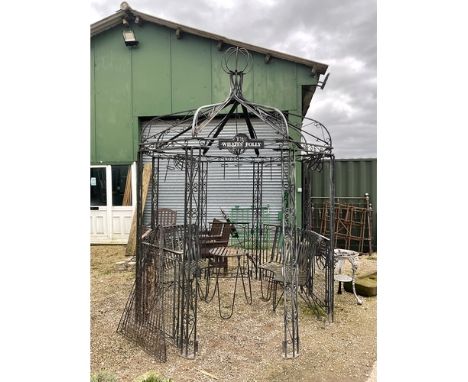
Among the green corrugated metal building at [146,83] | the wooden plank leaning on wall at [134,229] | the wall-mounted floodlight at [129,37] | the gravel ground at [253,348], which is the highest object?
the wall-mounted floodlight at [129,37]

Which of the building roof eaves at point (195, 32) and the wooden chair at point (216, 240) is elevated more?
the building roof eaves at point (195, 32)

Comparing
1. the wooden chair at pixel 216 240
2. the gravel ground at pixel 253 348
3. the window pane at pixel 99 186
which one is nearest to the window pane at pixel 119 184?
the window pane at pixel 99 186

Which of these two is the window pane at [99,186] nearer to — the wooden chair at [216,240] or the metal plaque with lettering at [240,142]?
the wooden chair at [216,240]

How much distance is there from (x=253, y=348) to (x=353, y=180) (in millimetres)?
6972

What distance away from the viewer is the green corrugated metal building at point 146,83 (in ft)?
31.9

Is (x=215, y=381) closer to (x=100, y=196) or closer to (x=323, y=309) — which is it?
(x=323, y=309)

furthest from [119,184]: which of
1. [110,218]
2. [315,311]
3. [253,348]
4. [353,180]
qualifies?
[253,348]

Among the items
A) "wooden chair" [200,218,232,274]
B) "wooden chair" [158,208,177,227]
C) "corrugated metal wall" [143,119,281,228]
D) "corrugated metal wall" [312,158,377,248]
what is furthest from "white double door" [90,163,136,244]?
"corrugated metal wall" [312,158,377,248]

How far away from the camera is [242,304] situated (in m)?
5.47

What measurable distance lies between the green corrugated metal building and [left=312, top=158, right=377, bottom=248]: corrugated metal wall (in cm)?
86

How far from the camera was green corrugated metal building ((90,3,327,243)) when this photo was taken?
971cm

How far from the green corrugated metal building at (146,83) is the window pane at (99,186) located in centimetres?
3
